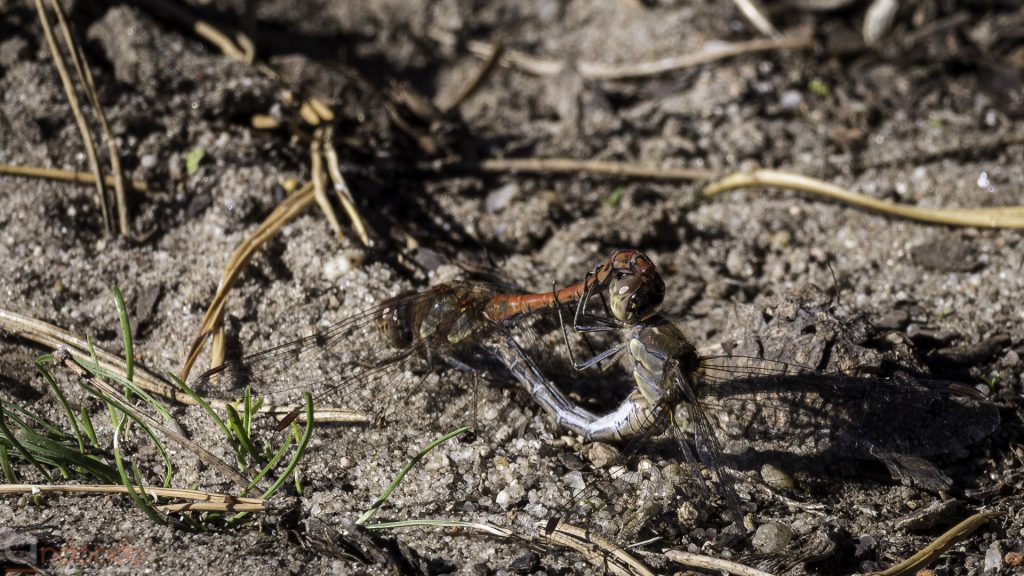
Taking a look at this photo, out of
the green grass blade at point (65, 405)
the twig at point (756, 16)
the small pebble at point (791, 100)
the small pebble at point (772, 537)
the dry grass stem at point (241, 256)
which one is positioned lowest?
the small pebble at point (772, 537)

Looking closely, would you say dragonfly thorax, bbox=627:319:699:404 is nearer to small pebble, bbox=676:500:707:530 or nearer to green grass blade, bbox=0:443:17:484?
small pebble, bbox=676:500:707:530

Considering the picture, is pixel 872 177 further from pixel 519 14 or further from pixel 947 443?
pixel 519 14

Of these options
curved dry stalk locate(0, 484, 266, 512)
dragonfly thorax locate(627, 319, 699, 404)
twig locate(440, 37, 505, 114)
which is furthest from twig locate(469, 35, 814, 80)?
curved dry stalk locate(0, 484, 266, 512)

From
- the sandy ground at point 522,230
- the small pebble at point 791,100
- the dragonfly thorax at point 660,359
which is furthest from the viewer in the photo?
the small pebble at point 791,100

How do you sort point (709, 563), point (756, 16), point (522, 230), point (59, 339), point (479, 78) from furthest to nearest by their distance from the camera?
point (756, 16) < point (479, 78) < point (522, 230) < point (59, 339) < point (709, 563)

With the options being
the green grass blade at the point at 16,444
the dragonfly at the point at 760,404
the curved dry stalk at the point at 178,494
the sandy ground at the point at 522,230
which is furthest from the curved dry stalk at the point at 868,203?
the green grass blade at the point at 16,444

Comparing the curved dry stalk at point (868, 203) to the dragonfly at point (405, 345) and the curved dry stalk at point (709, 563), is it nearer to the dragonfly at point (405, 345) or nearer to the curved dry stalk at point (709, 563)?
the dragonfly at point (405, 345)

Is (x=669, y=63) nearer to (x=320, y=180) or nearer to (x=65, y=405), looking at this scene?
(x=320, y=180)

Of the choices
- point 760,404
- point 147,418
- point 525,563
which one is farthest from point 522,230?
point 147,418
